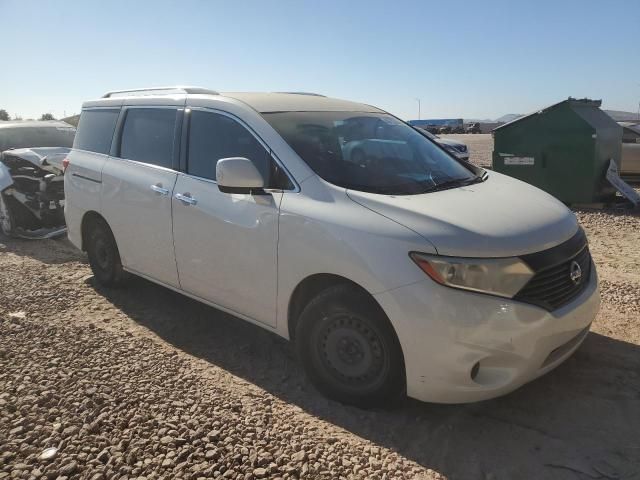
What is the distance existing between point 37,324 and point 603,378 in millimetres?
4276

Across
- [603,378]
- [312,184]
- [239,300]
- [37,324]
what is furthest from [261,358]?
[603,378]

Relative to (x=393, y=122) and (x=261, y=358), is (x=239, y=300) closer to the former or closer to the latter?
(x=261, y=358)

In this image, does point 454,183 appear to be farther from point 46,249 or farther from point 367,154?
point 46,249

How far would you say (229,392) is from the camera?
3344mm

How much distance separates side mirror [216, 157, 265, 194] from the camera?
129 inches

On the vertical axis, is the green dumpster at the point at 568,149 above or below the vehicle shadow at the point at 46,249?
above

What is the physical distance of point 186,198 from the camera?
386cm

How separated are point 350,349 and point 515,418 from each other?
39.7 inches

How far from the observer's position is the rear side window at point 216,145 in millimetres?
3523

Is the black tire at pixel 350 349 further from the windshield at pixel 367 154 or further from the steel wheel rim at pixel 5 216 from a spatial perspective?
the steel wheel rim at pixel 5 216

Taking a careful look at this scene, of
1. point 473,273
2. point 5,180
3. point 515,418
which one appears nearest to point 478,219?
point 473,273

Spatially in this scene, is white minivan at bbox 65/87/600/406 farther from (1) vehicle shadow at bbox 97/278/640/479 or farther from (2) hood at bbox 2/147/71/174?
(2) hood at bbox 2/147/71/174

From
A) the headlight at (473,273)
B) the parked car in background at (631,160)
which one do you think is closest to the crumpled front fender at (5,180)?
the headlight at (473,273)

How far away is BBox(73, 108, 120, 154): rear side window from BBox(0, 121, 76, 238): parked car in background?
2520 millimetres
